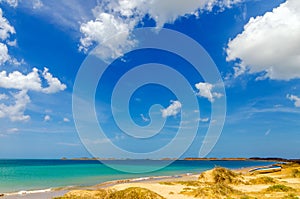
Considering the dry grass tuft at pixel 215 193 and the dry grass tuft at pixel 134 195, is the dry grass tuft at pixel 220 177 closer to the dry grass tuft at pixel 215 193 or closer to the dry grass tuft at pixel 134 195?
the dry grass tuft at pixel 215 193

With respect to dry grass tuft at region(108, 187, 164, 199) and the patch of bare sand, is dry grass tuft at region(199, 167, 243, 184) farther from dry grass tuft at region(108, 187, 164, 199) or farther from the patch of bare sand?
dry grass tuft at region(108, 187, 164, 199)

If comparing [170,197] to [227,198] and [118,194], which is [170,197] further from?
[118,194]

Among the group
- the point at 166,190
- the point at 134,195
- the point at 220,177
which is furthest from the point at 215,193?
the point at 220,177

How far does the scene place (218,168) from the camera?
3512cm

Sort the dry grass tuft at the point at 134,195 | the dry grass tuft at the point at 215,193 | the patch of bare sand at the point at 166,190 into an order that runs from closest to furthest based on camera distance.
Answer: the dry grass tuft at the point at 134,195 < the dry grass tuft at the point at 215,193 < the patch of bare sand at the point at 166,190

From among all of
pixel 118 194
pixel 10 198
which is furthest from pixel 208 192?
pixel 10 198

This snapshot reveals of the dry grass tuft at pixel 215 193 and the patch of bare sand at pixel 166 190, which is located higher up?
the dry grass tuft at pixel 215 193

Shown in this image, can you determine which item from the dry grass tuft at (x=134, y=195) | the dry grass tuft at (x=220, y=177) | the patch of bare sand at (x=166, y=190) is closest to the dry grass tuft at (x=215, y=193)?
the patch of bare sand at (x=166, y=190)

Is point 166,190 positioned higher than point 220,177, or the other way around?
point 220,177

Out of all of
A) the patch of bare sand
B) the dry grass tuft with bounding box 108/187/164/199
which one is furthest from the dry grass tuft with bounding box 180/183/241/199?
the dry grass tuft with bounding box 108/187/164/199

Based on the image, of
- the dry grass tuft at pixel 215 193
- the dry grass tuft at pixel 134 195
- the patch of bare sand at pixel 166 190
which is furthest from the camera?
the patch of bare sand at pixel 166 190

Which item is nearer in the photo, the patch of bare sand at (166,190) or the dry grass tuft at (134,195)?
the dry grass tuft at (134,195)

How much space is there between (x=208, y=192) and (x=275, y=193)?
6708 millimetres

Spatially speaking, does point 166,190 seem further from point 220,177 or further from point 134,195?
point 134,195
